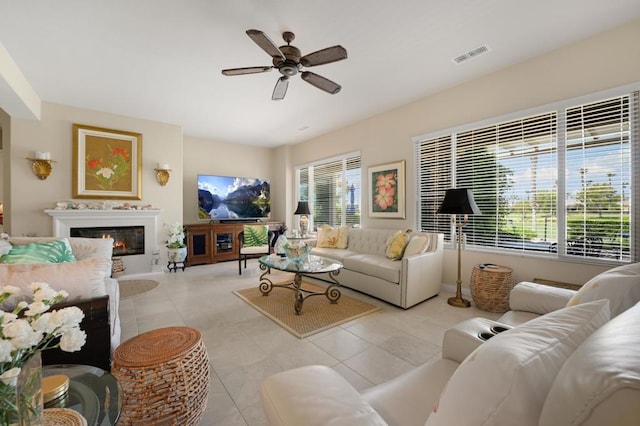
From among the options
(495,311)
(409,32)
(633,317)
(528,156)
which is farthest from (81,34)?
(495,311)

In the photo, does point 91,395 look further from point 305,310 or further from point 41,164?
point 41,164

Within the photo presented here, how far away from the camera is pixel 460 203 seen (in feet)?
9.90

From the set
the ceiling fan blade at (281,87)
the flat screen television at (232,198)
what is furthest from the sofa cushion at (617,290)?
the flat screen television at (232,198)

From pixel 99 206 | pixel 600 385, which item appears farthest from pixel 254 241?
pixel 600 385

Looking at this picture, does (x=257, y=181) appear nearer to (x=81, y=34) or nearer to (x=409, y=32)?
(x=81, y=34)

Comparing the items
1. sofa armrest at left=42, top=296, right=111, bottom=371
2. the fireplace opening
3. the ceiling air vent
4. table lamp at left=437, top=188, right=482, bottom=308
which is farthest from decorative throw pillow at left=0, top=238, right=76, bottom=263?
the ceiling air vent

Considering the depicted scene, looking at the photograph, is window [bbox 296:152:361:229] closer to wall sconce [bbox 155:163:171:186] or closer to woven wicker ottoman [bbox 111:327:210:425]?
wall sconce [bbox 155:163:171:186]

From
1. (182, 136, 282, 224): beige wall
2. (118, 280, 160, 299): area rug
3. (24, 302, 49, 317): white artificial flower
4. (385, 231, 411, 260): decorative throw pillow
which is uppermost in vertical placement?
(182, 136, 282, 224): beige wall

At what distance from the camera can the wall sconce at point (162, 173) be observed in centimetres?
481

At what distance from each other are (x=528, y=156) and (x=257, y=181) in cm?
521

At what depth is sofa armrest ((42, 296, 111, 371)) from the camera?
137 cm

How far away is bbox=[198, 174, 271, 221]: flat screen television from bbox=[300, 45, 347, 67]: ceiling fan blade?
13.4 ft

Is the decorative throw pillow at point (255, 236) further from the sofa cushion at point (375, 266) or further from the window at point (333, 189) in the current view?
the sofa cushion at point (375, 266)

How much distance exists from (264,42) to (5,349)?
90.2 inches
